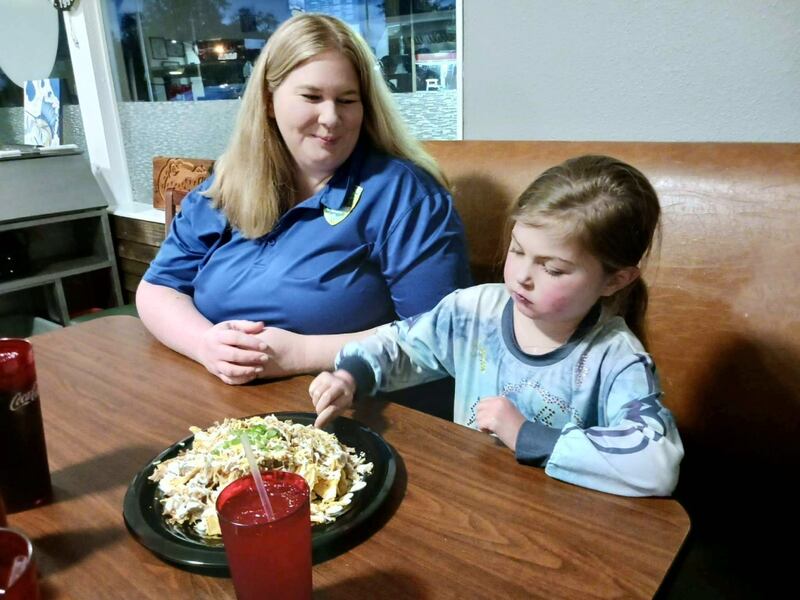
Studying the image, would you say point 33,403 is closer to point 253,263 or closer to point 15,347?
point 15,347

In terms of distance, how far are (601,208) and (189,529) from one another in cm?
69

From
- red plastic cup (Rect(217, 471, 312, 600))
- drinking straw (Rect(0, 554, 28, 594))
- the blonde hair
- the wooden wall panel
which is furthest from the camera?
the wooden wall panel

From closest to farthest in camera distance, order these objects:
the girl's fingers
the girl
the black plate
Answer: the black plate
the girl
the girl's fingers

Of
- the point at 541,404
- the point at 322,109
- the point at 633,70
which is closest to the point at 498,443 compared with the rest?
the point at 541,404

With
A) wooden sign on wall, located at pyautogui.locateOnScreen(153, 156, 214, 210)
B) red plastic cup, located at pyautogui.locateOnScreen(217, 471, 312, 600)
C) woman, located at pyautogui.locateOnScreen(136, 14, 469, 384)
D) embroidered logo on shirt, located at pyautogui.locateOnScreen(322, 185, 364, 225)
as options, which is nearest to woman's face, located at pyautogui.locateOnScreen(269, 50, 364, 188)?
woman, located at pyautogui.locateOnScreen(136, 14, 469, 384)

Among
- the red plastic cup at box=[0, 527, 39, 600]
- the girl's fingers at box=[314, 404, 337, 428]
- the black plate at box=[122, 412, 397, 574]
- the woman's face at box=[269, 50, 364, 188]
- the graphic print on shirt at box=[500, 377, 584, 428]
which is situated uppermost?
the woman's face at box=[269, 50, 364, 188]

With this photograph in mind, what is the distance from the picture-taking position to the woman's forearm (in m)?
1.21

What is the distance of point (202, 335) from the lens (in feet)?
3.89

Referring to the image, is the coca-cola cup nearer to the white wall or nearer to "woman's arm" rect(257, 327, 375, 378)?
"woman's arm" rect(257, 327, 375, 378)

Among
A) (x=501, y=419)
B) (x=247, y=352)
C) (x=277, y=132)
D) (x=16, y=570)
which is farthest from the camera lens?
(x=277, y=132)

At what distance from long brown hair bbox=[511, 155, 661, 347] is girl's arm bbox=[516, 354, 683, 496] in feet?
0.70

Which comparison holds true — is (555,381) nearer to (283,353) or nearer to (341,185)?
(283,353)

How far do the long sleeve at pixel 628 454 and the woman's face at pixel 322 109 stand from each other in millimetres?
790

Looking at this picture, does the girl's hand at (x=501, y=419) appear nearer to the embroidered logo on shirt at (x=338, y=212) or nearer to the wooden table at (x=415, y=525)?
the wooden table at (x=415, y=525)
